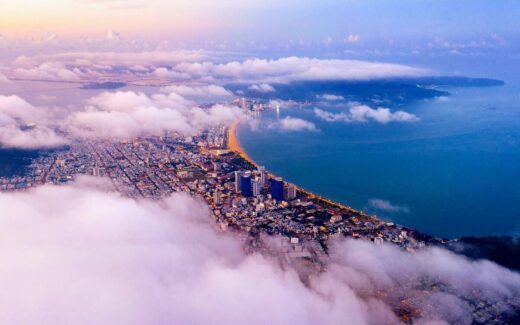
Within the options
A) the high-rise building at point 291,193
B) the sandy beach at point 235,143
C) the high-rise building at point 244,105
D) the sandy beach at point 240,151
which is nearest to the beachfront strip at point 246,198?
the high-rise building at point 291,193

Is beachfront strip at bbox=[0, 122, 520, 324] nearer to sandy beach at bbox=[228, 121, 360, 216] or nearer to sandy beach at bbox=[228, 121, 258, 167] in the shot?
sandy beach at bbox=[228, 121, 360, 216]

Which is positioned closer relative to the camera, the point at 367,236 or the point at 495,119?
the point at 367,236

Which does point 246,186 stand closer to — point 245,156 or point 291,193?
point 291,193

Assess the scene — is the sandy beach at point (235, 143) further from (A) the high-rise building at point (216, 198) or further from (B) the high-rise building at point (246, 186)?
(A) the high-rise building at point (216, 198)

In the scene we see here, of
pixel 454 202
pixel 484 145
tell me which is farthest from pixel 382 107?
pixel 454 202

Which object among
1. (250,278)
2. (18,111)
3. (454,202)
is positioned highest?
(18,111)

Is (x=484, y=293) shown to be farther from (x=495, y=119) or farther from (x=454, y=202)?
(x=495, y=119)
